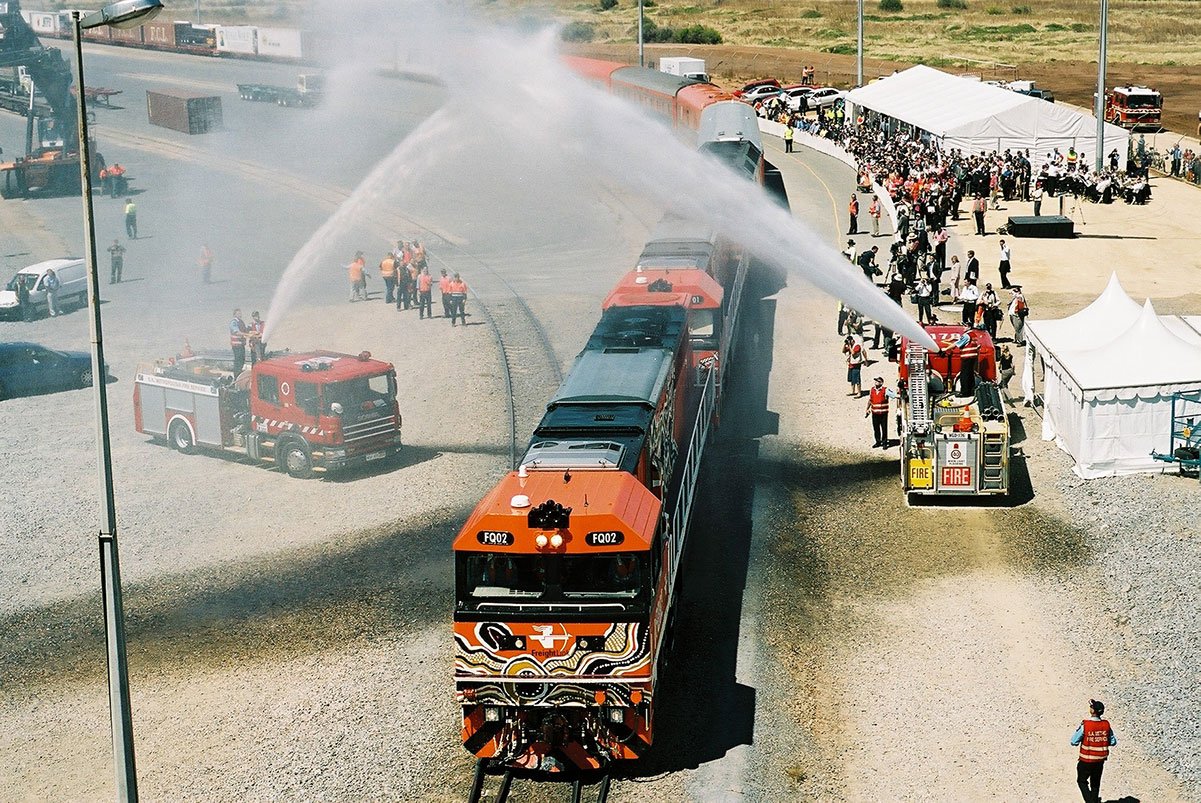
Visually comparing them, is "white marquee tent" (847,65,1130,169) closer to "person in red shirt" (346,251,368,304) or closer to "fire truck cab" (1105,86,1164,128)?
"fire truck cab" (1105,86,1164,128)

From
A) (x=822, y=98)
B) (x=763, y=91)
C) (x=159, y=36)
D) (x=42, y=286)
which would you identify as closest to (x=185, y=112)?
(x=159, y=36)

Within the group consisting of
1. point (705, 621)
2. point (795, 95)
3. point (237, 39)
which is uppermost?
point (237, 39)

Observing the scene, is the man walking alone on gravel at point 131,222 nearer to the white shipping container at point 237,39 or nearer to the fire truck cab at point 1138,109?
the white shipping container at point 237,39

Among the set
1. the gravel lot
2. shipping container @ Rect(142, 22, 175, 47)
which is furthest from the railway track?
shipping container @ Rect(142, 22, 175, 47)

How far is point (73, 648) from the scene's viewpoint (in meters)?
25.1

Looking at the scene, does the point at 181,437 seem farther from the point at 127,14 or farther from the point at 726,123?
the point at 726,123

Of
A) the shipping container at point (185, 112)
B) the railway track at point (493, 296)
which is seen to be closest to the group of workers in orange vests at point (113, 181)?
the railway track at point (493, 296)

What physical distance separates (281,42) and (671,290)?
85894mm

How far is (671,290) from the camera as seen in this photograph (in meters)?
32.7

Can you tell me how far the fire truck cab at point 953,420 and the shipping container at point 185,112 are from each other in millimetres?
64790

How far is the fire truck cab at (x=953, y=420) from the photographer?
29172 mm

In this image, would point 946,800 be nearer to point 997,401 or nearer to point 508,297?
point 997,401

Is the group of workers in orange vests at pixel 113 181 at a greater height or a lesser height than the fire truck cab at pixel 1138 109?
lesser

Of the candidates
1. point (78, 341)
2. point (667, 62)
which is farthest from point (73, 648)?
point (667, 62)
